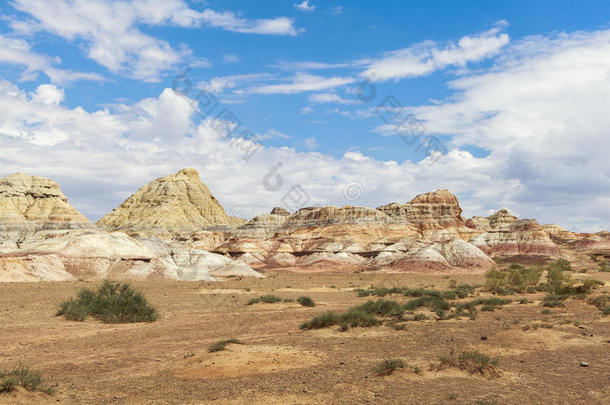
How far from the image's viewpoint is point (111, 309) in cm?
2205

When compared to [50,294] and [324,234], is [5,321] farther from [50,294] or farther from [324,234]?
[324,234]

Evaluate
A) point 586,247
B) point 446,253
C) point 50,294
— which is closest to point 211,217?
point 446,253

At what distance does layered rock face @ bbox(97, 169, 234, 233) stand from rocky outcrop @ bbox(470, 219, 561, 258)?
211ft

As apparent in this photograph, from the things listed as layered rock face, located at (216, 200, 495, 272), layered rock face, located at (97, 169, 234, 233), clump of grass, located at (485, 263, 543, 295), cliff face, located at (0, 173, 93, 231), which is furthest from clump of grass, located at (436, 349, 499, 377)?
layered rock face, located at (97, 169, 234, 233)

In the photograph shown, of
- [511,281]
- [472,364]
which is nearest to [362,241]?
[511,281]

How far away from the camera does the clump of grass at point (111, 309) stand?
2153 centimetres

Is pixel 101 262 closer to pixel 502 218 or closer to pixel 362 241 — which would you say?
pixel 362 241

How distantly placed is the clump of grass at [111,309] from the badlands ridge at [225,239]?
2616 cm

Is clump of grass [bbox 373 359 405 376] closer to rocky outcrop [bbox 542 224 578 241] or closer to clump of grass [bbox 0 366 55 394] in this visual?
clump of grass [bbox 0 366 55 394]

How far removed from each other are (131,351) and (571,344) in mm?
13722

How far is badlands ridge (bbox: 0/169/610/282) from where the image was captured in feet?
170

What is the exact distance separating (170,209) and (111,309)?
11628 centimetres

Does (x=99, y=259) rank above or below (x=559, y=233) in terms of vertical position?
below

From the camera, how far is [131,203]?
146 meters
